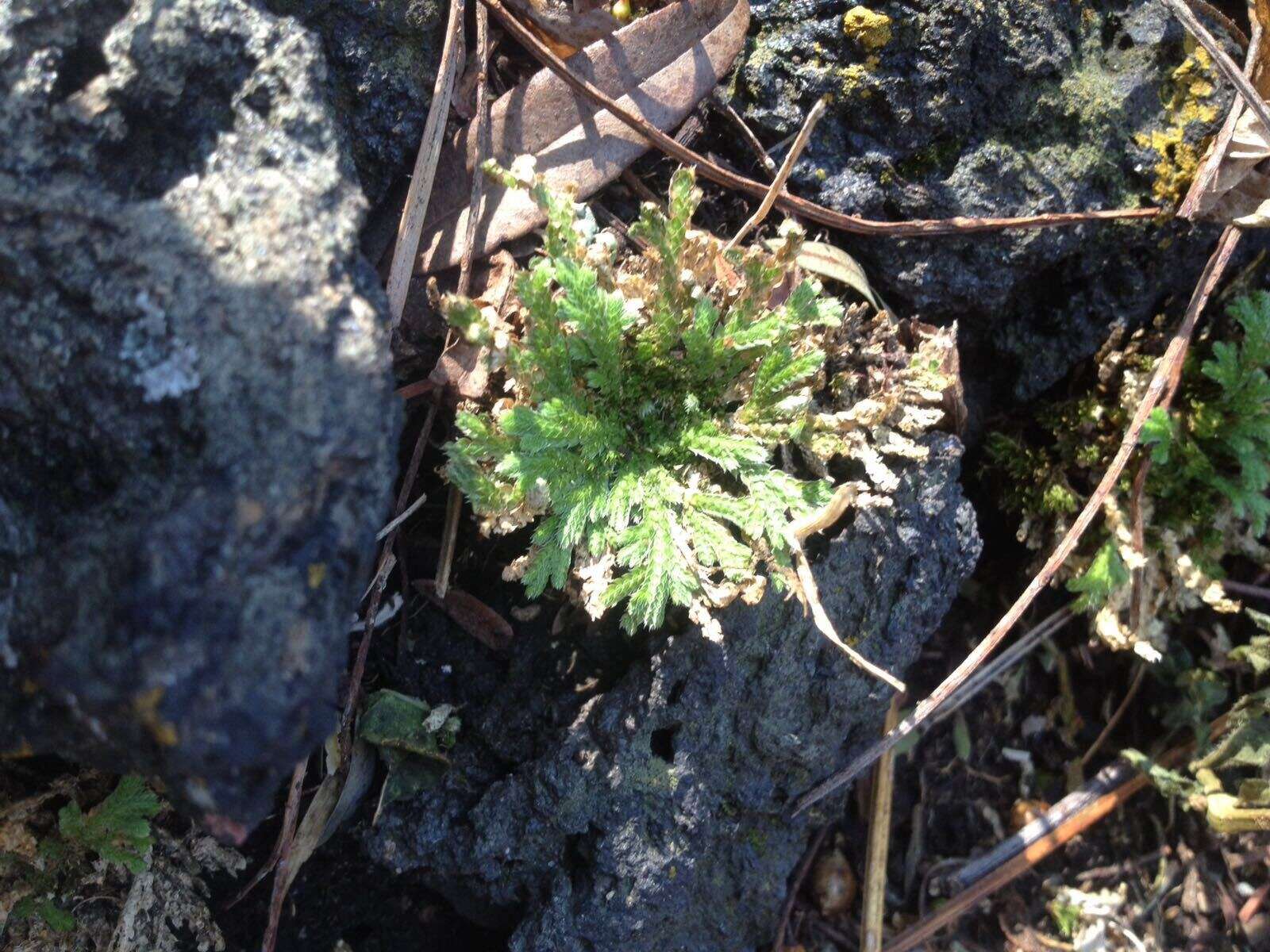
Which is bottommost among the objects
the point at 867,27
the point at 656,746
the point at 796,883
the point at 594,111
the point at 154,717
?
the point at 796,883

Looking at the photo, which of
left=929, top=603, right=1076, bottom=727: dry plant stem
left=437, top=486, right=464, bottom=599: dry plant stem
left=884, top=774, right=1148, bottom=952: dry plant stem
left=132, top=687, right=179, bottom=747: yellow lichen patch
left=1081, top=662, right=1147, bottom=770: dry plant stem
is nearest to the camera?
left=132, top=687, right=179, bottom=747: yellow lichen patch

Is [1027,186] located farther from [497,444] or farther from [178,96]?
[178,96]

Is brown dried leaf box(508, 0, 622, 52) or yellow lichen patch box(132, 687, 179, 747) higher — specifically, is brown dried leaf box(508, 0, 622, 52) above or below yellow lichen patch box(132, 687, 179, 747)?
above

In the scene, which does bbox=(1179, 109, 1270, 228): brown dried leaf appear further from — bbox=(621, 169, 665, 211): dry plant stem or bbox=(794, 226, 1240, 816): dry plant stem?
bbox=(621, 169, 665, 211): dry plant stem

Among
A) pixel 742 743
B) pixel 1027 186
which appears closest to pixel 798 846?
pixel 742 743

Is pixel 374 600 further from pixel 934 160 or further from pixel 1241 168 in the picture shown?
pixel 1241 168

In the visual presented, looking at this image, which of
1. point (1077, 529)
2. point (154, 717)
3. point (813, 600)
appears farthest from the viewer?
point (1077, 529)

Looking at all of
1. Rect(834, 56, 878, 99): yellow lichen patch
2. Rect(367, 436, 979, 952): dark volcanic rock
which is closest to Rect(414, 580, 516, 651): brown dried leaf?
Rect(367, 436, 979, 952): dark volcanic rock

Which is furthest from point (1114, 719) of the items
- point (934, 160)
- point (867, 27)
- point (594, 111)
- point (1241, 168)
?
point (594, 111)
